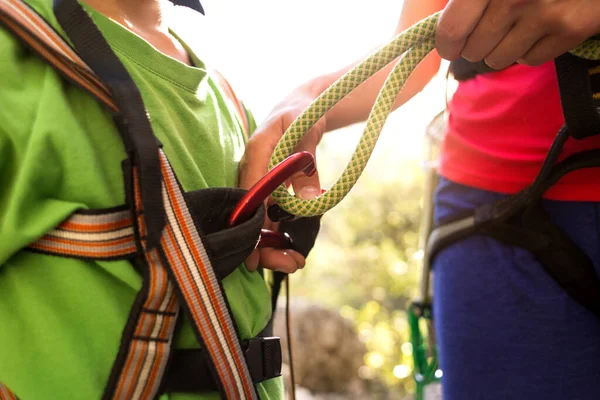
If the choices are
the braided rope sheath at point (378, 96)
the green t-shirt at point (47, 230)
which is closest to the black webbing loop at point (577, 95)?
the braided rope sheath at point (378, 96)

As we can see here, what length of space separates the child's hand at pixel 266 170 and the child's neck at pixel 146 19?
0.61 ft

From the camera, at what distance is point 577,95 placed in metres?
0.88

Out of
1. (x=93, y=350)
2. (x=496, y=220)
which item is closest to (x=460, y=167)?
(x=496, y=220)

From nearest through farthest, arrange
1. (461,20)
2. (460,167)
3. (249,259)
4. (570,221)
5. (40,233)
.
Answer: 1. (40,233)
2. (461,20)
3. (249,259)
4. (570,221)
5. (460,167)

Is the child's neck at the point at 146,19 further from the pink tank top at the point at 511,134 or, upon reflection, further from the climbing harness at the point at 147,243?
the pink tank top at the point at 511,134

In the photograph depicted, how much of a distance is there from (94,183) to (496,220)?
72 cm

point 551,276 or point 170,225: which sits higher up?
point 170,225

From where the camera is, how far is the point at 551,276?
3.49ft

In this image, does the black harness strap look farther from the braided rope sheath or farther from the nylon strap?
the nylon strap

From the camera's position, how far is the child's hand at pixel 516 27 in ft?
2.51

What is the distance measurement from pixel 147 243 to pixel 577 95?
0.65 m

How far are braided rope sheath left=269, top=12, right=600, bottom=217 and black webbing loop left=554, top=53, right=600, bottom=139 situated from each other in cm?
3

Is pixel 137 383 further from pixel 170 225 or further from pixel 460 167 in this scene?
pixel 460 167

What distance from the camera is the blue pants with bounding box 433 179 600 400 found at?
1.04m
